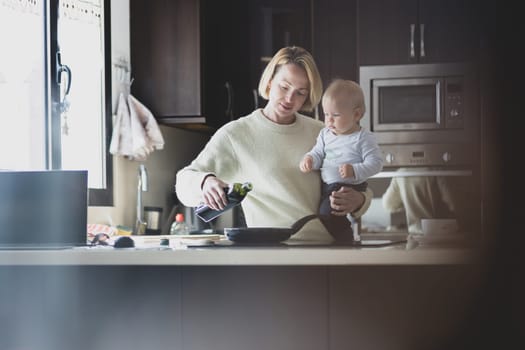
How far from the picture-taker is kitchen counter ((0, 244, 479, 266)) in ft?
4.41

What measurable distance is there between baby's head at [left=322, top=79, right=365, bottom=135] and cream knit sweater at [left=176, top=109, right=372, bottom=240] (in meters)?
0.05

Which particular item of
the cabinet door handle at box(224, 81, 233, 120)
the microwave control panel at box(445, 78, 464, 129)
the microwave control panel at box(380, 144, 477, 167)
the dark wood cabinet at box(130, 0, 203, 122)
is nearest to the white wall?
the dark wood cabinet at box(130, 0, 203, 122)

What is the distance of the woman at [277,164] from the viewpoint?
229cm

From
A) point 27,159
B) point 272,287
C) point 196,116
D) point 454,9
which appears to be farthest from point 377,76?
point 272,287

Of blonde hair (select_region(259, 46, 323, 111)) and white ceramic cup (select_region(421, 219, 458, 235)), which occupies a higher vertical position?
blonde hair (select_region(259, 46, 323, 111))

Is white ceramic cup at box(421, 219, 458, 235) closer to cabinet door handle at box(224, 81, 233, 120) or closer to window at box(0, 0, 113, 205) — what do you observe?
window at box(0, 0, 113, 205)

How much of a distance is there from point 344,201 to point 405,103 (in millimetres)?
1236

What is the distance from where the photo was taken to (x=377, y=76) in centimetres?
338

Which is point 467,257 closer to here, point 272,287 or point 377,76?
point 272,287

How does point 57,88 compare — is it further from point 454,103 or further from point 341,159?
point 454,103

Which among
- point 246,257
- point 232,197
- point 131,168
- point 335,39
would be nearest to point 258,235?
point 232,197

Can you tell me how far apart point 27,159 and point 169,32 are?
1.01m

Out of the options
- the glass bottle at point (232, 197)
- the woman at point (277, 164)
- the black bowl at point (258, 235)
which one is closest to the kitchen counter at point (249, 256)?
the black bowl at point (258, 235)

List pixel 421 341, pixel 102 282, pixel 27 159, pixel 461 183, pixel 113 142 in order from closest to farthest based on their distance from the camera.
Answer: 1. pixel 421 341
2. pixel 102 282
3. pixel 27 159
4. pixel 113 142
5. pixel 461 183
